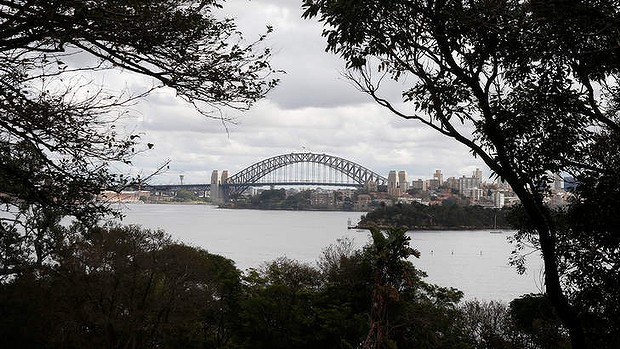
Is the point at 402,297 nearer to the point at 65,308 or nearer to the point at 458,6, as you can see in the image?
the point at 65,308

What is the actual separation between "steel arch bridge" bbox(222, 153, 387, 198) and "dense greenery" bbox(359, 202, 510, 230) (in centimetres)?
3039

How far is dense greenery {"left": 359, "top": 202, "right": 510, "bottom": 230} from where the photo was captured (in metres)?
62.5

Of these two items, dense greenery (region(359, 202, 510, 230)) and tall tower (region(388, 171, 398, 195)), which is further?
tall tower (region(388, 171, 398, 195))

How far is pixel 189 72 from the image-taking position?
429 cm

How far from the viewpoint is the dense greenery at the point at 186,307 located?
15.9 m

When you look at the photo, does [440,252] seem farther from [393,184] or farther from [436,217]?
[393,184]

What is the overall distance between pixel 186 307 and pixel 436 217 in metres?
51.9

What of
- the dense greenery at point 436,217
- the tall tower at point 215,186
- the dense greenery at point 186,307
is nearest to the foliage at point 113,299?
the dense greenery at point 186,307

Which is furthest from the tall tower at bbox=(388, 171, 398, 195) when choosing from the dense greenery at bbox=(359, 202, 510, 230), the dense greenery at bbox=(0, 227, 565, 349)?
the dense greenery at bbox=(0, 227, 565, 349)

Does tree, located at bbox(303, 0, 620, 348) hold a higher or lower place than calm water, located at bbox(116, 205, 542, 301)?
higher

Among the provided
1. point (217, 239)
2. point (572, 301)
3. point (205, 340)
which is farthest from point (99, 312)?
point (217, 239)

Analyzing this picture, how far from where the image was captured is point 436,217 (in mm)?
66500

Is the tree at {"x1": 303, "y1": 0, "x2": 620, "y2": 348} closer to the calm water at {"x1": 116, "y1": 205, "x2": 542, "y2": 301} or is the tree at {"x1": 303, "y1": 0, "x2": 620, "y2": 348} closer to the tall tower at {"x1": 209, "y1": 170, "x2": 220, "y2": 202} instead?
the calm water at {"x1": 116, "y1": 205, "x2": 542, "y2": 301}

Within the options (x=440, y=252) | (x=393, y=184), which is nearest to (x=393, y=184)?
(x=393, y=184)
